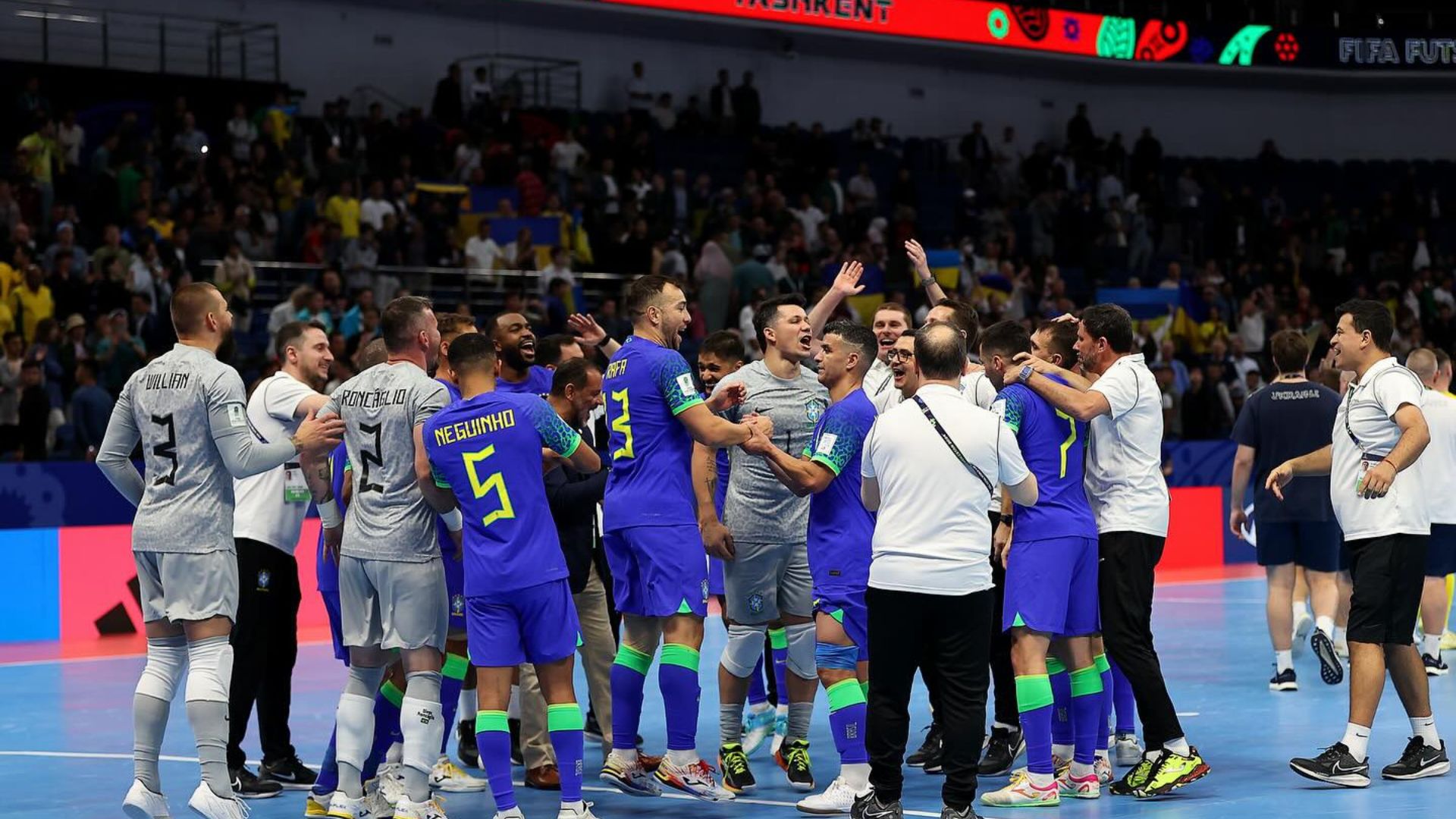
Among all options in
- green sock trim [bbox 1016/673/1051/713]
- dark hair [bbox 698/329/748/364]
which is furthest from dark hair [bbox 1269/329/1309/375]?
green sock trim [bbox 1016/673/1051/713]

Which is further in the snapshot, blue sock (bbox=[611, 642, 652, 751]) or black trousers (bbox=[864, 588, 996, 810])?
blue sock (bbox=[611, 642, 652, 751])

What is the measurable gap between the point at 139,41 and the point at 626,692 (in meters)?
21.2

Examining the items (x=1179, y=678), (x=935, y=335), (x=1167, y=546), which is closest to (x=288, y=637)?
(x=935, y=335)

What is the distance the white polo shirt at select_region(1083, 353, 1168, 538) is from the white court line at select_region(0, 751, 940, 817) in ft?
5.97

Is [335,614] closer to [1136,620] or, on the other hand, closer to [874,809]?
[874,809]

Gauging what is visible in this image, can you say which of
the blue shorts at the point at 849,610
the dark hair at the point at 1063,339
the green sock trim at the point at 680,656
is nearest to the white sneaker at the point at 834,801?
the blue shorts at the point at 849,610

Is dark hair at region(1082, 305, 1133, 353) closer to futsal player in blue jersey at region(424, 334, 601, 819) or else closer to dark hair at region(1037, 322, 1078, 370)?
dark hair at region(1037, 322, 1078, 370)

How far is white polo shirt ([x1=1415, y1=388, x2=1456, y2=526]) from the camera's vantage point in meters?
10.5

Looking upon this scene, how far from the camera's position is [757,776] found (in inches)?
347

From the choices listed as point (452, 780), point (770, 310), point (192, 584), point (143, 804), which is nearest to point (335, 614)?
point (192, 584)

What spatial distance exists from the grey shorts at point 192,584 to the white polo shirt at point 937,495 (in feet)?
9.54

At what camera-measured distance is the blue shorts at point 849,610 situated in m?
7.88

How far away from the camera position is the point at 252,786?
27.8 feet

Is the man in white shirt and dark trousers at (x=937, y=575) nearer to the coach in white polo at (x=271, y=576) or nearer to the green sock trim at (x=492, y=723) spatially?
the green sock trim at (x=492, y=723)
